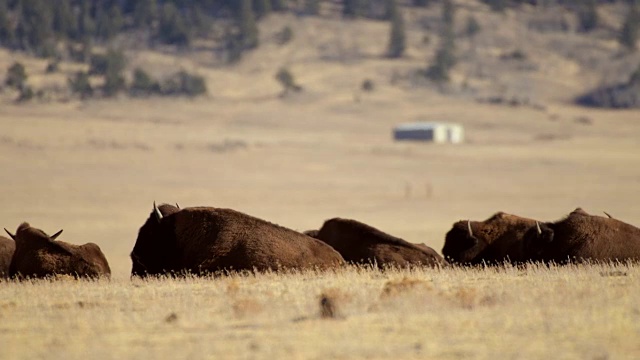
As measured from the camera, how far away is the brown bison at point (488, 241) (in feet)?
52.3

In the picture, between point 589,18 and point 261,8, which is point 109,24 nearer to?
point 261,8

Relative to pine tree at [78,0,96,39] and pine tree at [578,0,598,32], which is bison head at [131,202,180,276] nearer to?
pine tree at [78,0,96,39]

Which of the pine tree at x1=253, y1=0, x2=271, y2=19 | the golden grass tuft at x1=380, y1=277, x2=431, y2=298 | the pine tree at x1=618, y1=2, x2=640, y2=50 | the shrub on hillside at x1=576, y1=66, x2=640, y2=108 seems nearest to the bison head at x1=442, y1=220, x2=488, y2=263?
the golden grass tuft at x1=380, y1=277, x2=431, y2=298

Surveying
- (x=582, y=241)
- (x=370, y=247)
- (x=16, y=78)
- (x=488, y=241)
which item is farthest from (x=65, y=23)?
(x=582, y=241)

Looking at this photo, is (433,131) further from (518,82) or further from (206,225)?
(206,225)

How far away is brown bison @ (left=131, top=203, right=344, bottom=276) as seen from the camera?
46.3 feet

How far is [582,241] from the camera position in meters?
15.4

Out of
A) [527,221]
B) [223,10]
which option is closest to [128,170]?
[527,221]

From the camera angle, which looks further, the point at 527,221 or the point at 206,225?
the point at 527,221

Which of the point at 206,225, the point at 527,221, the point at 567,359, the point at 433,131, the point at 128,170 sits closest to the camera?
the point at 567,359

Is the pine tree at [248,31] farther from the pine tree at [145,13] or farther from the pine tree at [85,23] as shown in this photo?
the pine tree at [85,23]

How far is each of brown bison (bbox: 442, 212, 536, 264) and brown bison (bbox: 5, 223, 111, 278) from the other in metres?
4.49

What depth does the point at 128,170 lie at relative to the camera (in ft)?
197

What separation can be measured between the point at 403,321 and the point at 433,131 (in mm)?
69486
